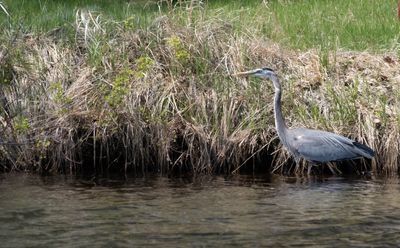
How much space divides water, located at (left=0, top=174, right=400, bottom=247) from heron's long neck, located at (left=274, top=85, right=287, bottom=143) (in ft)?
2.02

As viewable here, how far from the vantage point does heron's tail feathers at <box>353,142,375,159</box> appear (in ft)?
37.8

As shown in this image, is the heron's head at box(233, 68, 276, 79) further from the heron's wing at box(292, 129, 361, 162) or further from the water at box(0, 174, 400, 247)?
the water at box(0, 174, 400, 247)

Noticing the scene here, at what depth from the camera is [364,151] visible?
37.9 feet

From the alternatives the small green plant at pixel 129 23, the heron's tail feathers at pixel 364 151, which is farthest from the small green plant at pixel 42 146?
the heron's tail feathers at pixel 364 151

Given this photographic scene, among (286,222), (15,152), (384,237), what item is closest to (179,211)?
(286,222)

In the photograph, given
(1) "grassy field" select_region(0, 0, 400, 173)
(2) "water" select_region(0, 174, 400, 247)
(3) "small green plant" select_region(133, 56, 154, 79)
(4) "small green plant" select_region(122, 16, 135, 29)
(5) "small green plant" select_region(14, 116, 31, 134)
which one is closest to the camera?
(2) "water" select_region(0, 174, 400, 247)

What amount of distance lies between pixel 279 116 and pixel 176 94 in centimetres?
147

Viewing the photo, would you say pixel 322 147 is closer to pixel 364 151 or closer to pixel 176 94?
pixel 364 151

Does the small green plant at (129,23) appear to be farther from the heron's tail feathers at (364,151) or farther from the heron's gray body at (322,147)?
the heron's tail feathers at (364,151)

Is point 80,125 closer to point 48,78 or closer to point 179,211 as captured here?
point 48,78

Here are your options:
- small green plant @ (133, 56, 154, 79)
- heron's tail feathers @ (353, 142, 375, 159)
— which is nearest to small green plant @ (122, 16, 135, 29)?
small green plant @ (133, 56, 154, 79)

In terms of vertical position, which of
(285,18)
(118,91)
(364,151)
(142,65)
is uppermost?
(285,18)

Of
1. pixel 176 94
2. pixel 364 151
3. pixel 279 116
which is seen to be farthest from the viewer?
pixel 176 94

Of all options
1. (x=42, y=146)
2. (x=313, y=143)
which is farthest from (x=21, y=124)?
(x=313, y=143)
